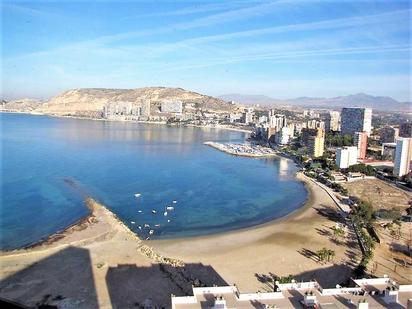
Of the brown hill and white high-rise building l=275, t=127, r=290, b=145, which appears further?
the brown hill

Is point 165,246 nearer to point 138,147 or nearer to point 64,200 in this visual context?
point 64,200

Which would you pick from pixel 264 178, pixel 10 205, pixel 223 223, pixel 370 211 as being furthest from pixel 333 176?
pixel 10 205

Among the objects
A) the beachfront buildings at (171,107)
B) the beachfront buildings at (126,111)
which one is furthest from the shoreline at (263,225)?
the beachfront buildings at (171,107)

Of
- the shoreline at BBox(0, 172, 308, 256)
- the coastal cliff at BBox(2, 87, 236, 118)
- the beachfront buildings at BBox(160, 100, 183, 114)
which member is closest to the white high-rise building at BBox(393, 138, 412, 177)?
the shoreline at BBox(0, 172, 308, 256)

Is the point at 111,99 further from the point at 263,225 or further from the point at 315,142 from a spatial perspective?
the point at 263,225

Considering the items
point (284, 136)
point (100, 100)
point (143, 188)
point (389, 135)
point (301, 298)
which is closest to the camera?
point (301, 298)

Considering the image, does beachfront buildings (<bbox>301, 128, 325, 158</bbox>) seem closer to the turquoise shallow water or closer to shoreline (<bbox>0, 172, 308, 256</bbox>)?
the turquoise shallow water

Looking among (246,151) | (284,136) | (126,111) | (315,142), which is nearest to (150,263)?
(315,142)
